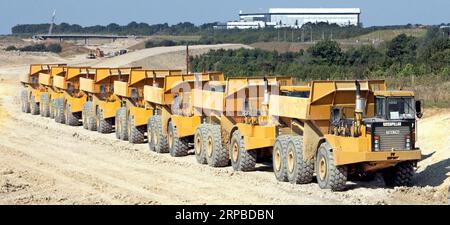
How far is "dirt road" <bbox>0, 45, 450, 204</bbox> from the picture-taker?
1521 cm

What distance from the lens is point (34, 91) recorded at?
117ft

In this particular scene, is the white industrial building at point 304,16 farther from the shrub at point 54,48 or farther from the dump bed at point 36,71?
the dump bed at point 36,71

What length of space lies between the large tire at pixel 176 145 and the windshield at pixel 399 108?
7.18 metres

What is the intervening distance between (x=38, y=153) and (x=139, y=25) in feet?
537

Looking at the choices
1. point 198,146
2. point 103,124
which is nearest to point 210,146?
point 198,146

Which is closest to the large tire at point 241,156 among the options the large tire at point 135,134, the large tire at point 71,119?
the large tire at point 135,134

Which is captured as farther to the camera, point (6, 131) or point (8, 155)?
point (6, 131)

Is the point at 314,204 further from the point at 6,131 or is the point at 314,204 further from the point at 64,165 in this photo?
the point at 6,131

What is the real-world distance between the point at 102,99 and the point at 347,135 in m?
13.8

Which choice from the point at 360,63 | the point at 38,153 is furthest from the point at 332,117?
the point at 360,63

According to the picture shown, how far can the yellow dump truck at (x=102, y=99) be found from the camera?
27.5m

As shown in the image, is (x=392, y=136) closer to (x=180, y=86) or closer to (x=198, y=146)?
(x=198, y=146)

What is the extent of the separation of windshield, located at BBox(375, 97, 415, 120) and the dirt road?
133 cm

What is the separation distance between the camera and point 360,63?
5209 centimetres
